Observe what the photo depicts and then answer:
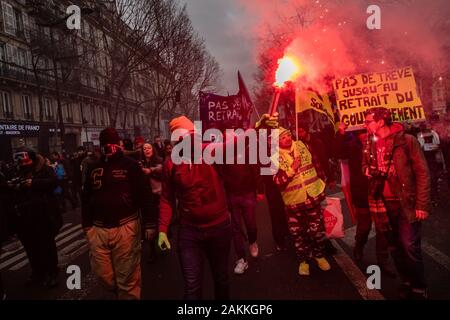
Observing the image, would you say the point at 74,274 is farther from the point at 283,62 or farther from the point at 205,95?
the point at 205,95

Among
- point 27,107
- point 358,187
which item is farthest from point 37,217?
point 27,107

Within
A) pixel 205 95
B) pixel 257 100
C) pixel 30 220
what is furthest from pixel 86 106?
pixel 30 220

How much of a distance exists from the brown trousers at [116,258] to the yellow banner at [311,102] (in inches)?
138

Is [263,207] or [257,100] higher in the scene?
[257,100]

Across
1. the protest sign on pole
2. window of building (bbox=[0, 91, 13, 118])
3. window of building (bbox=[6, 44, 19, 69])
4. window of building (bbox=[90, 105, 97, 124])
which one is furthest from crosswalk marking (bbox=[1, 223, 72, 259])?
window of building (bbox=[90, 105, 97, 124])

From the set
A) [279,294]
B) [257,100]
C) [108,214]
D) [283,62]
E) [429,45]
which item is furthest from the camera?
[257,100]

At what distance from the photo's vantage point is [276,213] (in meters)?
5.78

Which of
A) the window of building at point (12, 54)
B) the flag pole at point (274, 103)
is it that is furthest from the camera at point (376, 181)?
the window of building at point (12, 54)

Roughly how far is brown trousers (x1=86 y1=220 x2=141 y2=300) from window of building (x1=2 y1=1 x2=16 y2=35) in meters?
32.2

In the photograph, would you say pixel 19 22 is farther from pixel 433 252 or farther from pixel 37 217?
pixel 433 252

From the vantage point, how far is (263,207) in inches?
379

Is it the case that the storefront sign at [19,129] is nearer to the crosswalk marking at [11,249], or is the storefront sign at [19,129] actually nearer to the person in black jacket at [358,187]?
the crosswalk marking at [11,249]

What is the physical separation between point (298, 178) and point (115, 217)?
2315mm

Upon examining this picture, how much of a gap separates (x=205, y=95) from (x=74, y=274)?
5.33 metres
